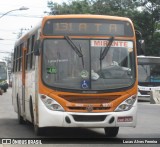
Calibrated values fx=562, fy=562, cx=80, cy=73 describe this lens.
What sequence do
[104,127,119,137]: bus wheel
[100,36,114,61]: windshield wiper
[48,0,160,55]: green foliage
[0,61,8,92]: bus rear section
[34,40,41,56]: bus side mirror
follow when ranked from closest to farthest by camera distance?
[34,40,41,56]: bus side mirror
[100,36,114,61]: windshield wiper
[104,127,119,137]: bus wheel
[0,61,8,92]: bus rear section
[48,0,160,55]: green foliage

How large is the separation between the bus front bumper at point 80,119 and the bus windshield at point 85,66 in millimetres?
612

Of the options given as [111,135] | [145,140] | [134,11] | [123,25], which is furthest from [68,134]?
[134,11]

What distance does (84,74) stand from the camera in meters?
13.0

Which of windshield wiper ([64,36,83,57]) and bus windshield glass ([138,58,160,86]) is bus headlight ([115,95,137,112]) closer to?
windshield wiper ([64,36,83,57])

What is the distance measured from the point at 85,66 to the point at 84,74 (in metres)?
0.20

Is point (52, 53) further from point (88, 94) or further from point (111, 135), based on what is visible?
point (111, 135)

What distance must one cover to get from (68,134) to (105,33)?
3.12 m

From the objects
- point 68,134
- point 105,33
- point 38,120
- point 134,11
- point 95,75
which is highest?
point 105,33

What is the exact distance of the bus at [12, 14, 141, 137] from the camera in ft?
41.6

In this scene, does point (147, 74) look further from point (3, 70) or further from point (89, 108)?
point (89, 108)

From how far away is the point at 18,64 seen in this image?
60.7ft

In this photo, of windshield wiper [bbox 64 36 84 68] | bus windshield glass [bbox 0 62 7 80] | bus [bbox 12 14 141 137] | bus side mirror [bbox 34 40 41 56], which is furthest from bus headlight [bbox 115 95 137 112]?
bus windshield glass [bbox 0 62 7 80]

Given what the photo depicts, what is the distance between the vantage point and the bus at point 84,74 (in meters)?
12.7

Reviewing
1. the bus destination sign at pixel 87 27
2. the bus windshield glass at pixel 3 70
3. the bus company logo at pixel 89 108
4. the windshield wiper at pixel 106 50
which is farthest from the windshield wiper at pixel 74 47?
the bus windshield glass at pixel 3 70
